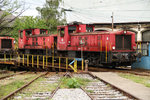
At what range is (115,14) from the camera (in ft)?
95.6

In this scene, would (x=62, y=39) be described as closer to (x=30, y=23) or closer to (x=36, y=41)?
(x=36, y=41)

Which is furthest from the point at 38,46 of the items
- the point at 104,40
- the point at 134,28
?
the point at 134,28

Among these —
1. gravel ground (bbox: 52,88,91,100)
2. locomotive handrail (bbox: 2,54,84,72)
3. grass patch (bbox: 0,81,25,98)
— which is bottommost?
grass patch (bbox: 0,81,25,98)

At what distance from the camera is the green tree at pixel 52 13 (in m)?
39.4

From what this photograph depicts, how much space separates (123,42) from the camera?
46.1ft

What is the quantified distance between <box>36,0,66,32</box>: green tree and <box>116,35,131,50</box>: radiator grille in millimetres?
26046

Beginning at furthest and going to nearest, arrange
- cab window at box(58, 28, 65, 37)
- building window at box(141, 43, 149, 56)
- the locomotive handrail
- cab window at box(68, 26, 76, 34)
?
cab window at box(58, 28, 65, 37) → cab window at box(68, 26, 76, 34) → building window at box(141, 43, 149, 56) → the locomotive handrail

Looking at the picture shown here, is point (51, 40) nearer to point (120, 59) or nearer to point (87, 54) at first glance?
point (87, 54)

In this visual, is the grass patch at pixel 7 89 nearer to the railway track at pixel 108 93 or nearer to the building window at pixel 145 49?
the railway track at pixel 108 93

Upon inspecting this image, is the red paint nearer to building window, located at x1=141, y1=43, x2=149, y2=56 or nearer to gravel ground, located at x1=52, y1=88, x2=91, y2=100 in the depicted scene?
building window, located at x1=141, y1=43, x2=149, y2=56

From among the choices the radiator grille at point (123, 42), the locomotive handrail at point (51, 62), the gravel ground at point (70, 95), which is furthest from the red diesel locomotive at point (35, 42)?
the gravel ground at point (70, 95)

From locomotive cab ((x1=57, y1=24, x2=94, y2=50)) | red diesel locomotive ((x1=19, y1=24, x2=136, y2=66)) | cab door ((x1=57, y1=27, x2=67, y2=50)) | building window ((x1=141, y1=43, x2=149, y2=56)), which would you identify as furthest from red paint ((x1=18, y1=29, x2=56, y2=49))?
building window ((x1=141, y1=43, x2=149, y2=56))

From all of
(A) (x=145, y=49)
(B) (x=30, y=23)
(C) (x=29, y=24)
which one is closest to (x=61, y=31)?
(A) (x=145, y=49)

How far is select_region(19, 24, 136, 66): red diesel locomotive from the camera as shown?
1331cm
